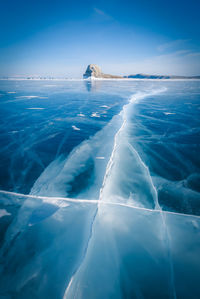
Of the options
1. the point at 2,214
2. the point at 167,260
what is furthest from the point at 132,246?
the point at 2,214

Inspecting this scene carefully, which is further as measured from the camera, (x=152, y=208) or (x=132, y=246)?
(x=152, y=208)

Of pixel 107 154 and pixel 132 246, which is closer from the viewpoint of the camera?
pixel 132 246

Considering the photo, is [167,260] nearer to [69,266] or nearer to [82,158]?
[69,266]

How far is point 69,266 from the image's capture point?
1.50 meters

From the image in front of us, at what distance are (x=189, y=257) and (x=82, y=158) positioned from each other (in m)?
2.70

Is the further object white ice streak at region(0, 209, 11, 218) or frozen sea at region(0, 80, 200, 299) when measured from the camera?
white ice streak at region(0, 209, 11, 218)

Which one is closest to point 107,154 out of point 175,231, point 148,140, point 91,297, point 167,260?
point 148,140

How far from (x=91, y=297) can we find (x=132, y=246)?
2.22ft

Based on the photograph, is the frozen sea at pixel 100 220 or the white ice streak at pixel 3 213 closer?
the frozen sea at pixel 100 220

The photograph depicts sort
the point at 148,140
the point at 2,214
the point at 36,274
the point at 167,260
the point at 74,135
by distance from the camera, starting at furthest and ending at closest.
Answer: the point at 74,135 → the point at 148,140 → the point at 2,214 → the point at 167,260 → the point at 36,274

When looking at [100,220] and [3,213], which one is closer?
[100,220]

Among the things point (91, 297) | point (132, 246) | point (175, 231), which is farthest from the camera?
point (175, 231)

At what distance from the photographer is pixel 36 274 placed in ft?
4.73

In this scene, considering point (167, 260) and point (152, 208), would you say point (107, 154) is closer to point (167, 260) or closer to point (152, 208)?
point (152, 208)
